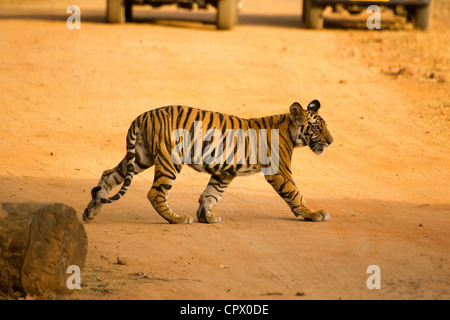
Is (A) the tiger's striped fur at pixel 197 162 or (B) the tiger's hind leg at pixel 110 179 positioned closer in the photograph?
(A) the tiger's striped fur at pixel 197 162

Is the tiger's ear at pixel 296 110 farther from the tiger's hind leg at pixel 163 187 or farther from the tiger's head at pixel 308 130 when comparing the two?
the tiger's hind leg at pixel 163 187

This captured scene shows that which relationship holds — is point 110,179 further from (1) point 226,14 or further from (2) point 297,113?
(1) point 226,14

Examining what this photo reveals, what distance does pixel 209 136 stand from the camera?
754 centimetres

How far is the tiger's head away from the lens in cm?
776

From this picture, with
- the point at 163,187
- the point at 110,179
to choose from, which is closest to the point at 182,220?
the point at 163,187

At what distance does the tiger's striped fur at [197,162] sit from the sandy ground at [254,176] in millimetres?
201

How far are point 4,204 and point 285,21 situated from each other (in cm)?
1796

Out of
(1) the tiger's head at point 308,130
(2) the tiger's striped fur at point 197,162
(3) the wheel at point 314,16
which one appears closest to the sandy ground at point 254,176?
(2) the tiger's striped fur at point 197,162

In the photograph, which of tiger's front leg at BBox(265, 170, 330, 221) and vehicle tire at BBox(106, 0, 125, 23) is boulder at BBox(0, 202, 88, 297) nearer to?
tiger's front leg at BBox(265, 170, 330, 221)

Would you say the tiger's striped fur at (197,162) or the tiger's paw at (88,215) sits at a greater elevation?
the tiger's striped fur at (197,162)

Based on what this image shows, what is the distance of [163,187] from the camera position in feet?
24.1

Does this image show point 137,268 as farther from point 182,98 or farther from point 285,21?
point 285,21

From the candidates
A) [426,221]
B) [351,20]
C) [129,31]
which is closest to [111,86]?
[129,31]

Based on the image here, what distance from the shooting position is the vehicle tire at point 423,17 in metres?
18.7
